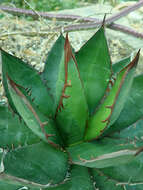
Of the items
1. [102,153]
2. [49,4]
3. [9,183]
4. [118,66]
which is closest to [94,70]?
[118,66]

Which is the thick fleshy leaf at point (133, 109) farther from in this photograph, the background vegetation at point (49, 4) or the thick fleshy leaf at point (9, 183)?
the background vegetation at point (49, 4)

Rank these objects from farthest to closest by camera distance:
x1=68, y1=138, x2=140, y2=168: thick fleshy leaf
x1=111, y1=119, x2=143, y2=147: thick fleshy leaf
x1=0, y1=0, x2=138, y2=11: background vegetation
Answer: x1=0, y1=0, x2=138, y2=11: background vegetation
x1=111, y1=119, x2=143, y2=147: thick fleshy leaf
x1=68, y1=138, x2=140, y2=168: thick fleshy leaf

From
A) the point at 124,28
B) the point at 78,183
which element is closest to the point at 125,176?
the point at 78,183

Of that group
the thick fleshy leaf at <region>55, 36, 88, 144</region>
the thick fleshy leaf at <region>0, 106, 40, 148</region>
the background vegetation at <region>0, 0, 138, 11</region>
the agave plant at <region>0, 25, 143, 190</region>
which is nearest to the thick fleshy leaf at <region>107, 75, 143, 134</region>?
the agave plant at <region>0, 25, 143, 190</region>

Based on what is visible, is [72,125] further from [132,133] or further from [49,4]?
[49,4]

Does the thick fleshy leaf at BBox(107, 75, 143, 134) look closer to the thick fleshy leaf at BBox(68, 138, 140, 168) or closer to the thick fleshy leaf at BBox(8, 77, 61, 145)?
the thick fleshy leaf at BBox(68, 138, 140, 168)

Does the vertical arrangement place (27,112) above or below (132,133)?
above
